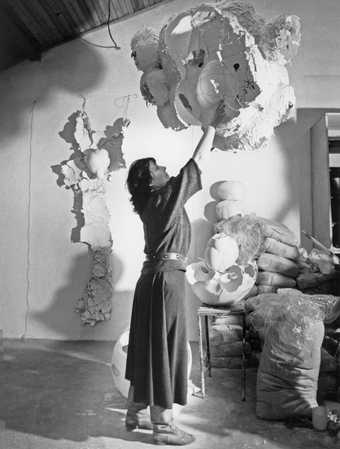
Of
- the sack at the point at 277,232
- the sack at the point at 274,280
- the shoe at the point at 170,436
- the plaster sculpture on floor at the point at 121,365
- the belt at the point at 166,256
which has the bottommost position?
the shoe at the point at 170,436

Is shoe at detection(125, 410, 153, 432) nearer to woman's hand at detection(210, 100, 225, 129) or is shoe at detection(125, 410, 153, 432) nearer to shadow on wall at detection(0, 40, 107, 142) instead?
woman's hand at detection(210, 100, 225, 129)

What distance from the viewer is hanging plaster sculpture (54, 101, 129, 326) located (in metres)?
3.01

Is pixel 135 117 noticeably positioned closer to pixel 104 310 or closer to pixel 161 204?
pixel 104 310

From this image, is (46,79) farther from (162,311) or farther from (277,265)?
(162,311)

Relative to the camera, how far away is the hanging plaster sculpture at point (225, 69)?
5.00 ft

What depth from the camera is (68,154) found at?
309 cm

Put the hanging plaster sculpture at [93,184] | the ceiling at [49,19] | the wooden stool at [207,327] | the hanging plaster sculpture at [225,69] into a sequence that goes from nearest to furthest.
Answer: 1. the hanging plaster sculpture at [225,69]
2. the wooden stool at [207,327]
3. the ceiling at [49,19]
4. the hanging plaster sculpture at [93,184]

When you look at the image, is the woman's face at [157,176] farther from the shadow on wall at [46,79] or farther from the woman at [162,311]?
the shadow on wall at [46,79]

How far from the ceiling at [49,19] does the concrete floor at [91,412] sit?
1.72m

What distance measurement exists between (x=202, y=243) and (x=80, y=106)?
3.63ft

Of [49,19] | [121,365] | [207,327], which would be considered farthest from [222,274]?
[49,19]

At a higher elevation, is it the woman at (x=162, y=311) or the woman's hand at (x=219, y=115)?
the woman's hand at (x=219, y=115)

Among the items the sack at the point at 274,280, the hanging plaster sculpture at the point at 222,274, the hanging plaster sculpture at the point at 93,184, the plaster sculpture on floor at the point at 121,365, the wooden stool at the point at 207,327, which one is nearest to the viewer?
the plaster sculpture on floor at the point at 121,365

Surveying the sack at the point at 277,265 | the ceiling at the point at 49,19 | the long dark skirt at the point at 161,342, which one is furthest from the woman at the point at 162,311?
the ceiling at the point at 49,19
